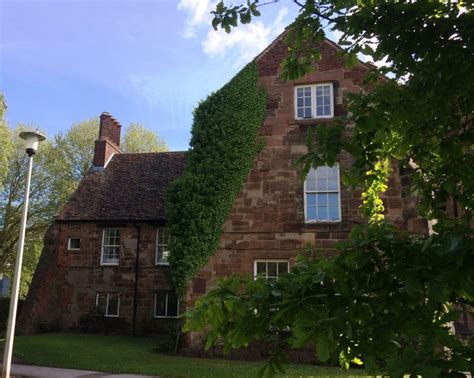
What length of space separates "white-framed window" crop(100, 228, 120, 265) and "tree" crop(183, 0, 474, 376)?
1952cm

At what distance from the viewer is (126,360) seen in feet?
44.3

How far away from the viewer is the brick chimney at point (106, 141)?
2609 centimetres

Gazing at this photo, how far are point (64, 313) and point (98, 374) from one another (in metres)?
11.2

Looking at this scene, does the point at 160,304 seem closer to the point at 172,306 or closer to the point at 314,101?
the point at 172,306

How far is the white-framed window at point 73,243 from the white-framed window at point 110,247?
1.31 m

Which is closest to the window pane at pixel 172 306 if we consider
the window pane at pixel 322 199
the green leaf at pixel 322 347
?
the window pane at pixel 322 199

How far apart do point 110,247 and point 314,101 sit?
1211 centimetres

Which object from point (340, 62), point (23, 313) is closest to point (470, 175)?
point (340, 62)

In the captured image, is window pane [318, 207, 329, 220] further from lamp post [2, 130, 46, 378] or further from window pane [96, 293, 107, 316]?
window pane [96, 293, 107, 316]

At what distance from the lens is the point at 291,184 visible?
15.1 m

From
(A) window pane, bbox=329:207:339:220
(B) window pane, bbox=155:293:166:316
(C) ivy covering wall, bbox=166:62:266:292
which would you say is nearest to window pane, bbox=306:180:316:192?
(A) window pane, bbox=329:207:339:220

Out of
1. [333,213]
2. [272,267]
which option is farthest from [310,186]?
[272,267]

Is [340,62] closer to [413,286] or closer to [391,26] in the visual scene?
[391,26]

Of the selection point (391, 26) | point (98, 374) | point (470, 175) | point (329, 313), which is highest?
point (391, 26)
